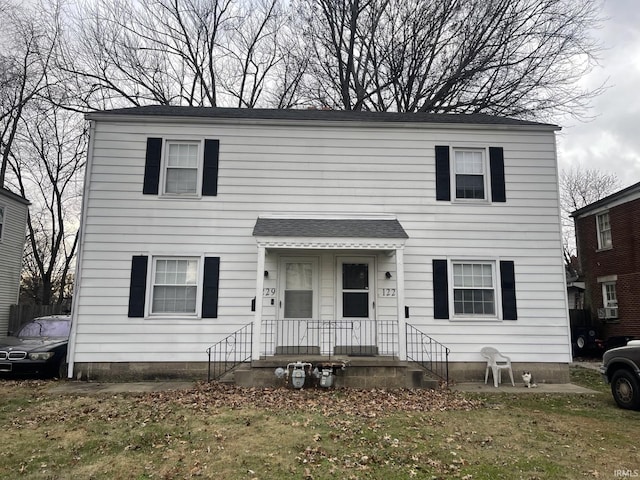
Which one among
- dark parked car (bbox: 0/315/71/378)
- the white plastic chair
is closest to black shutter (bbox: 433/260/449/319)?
the white plastic chair

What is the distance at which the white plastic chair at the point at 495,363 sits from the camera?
880 centimetres

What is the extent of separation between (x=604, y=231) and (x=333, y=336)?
13402mm

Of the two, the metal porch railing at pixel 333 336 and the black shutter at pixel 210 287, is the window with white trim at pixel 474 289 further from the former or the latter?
the black shutter at pixel 210 287

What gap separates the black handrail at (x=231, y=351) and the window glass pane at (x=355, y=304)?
2152 mm

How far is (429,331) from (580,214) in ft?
40.6

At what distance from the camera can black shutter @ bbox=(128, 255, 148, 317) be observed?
8.98 meters

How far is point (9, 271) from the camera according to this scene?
16422 millimetres

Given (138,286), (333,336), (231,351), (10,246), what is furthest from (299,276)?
(10,246)

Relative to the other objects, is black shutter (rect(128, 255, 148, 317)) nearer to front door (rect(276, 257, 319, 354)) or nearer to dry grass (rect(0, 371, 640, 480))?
dry grass (rect(0, 371, 640, 480))

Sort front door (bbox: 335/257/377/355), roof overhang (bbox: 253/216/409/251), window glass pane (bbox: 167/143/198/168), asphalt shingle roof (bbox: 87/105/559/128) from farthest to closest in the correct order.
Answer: asphalt shingle roof (bbox: 87/105/559/128), window glass pane (bbox: 167/143/198/168), front door (bbox: 335/257/377/355), roof overhang (bbox: 253/216/409/251)

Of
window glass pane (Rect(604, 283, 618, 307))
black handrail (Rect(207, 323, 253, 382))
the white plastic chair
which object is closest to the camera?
the white plastic chair

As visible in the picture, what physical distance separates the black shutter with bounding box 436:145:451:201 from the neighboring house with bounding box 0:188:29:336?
16057mm

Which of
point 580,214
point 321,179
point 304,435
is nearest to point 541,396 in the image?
point 304,435

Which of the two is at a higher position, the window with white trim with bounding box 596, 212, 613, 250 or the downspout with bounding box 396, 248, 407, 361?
the window with white trim with bounding box 596, 212, 613, 250
